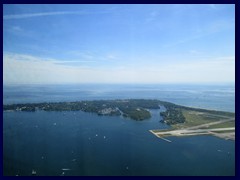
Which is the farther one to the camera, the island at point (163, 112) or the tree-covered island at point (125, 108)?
the tree-covered island at point (125, 108)

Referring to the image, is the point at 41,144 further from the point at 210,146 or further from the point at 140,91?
the point at 210,146

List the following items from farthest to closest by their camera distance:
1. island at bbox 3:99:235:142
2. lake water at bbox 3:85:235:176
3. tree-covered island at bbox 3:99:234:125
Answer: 1. tree-covered island at bbox 3:99:234:125
2. island at bbox 3:99:235:142
3. lake water at bbox 3:85:235:176

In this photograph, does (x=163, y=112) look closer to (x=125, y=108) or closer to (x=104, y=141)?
(x=125, y=108)

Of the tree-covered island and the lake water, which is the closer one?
the lake water

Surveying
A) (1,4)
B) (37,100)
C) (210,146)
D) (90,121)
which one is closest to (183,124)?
(210,146)

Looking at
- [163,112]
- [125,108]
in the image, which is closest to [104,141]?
[125,108]

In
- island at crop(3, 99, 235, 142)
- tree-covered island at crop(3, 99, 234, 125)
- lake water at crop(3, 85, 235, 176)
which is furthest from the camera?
tree-covered island at crop(3, 99, 234, 125)
